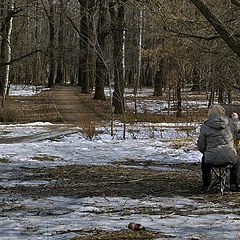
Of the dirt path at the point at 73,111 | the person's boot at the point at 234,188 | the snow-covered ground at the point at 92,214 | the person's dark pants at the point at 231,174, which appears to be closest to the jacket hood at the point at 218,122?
the person's dark pants at the point at 231,174

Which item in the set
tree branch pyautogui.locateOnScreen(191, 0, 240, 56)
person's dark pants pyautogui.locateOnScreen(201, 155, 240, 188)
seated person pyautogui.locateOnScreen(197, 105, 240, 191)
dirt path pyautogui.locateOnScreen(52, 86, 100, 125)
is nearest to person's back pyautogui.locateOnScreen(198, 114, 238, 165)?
seated person pyautogui.locateOnScreen(197, 105, 240, 191)

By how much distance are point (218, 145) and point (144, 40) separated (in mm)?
25455

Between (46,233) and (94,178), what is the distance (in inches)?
156

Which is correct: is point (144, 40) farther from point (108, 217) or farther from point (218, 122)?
point (108, 217)

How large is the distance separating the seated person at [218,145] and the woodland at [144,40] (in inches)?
82.9

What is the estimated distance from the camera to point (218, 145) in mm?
8383

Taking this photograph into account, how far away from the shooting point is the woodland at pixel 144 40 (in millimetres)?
12047

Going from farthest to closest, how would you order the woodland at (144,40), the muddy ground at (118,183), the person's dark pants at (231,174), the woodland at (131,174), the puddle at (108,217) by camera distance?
the woodland at (144,40) < the person's dark pants at (231,174) < the muddy ground at (118,183) < the woodland at (131,174) < the puddle at (108,217)

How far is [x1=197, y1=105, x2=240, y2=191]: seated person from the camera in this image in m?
8.34

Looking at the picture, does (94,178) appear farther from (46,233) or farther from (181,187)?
(46,233)

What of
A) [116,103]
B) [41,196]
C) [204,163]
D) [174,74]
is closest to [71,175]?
[41,196]

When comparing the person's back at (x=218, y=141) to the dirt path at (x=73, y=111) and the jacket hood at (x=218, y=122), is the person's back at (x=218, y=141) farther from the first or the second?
the dirt path at (x=73, y=111)

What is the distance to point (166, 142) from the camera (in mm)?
15117

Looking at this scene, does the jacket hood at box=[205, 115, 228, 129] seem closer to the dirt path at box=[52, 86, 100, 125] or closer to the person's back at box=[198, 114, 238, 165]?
the person's back at box=[198, 114, 238, 165]
